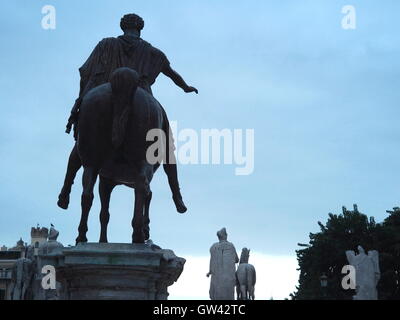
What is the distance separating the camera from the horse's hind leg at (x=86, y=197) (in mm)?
10695

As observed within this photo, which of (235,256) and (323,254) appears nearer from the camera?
(235,256)

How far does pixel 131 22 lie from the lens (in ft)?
39.1

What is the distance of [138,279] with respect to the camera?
33.6 ft

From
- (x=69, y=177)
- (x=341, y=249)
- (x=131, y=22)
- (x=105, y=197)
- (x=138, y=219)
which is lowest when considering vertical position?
(x=138, y=219)

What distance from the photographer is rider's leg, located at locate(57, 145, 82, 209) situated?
11328 millimetres

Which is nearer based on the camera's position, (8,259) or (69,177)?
(69,177)

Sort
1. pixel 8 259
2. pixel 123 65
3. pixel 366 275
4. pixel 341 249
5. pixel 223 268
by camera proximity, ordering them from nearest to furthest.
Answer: pixel 123 65
pixel 223 268
pixel 366 275
pixel 341 249
pixel 8 259

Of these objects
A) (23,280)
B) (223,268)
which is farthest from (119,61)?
(223,268)

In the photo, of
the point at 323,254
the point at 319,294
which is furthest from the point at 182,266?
the point at 323,254

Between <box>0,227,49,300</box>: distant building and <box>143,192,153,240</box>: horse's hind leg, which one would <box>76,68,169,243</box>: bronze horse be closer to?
<box>143,192,153,240</box>: horse's hind leg

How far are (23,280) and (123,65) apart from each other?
1052 centimetres

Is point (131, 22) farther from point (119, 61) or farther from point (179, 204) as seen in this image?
point (179, 204)

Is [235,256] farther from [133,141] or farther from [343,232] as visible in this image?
[343,232]
